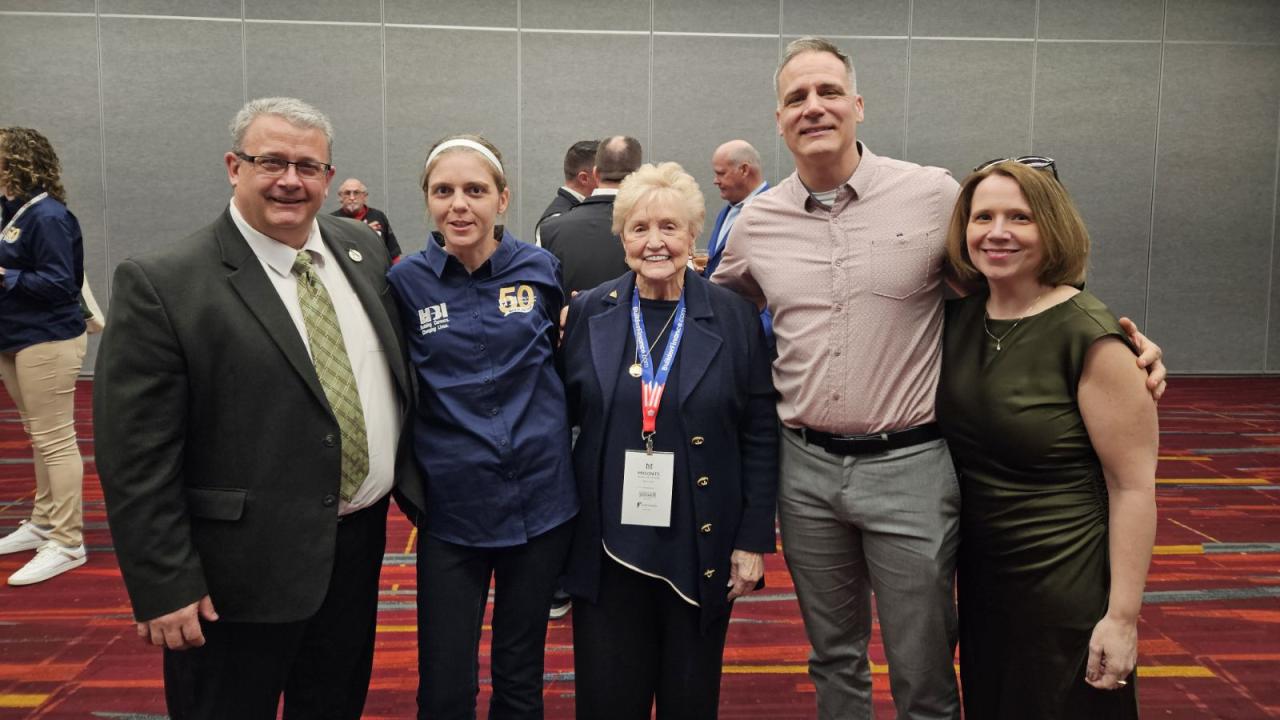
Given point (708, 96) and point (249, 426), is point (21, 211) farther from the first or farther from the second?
point (708, 96)

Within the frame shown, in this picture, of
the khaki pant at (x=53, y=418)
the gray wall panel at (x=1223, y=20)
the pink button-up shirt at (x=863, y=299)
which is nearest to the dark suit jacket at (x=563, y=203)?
the khaki pant at (x=53, y=418)

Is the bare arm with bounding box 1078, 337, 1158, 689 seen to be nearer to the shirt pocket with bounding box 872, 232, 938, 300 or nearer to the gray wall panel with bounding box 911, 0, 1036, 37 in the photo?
the shirt pocket with bounding box 872, 232, 938, 300

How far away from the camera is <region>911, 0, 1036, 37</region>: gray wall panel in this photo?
862 centimetres

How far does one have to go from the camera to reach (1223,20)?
8.84 meters

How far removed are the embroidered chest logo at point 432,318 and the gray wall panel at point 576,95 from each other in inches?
266

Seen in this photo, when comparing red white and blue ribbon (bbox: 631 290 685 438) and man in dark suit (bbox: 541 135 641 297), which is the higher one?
man in dark suit (bbox: 541 135 641 297)

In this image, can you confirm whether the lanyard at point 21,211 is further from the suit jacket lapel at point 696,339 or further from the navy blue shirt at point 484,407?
the suit jacket lapel at point 696,339

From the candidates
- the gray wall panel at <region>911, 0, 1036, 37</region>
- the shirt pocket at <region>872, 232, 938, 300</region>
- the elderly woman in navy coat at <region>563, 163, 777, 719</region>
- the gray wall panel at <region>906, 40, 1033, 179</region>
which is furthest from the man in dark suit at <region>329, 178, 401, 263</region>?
the shirt pocket at <region>872, 232, 938, 300</region>

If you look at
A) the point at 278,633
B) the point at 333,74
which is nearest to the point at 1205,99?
the point at 333,74

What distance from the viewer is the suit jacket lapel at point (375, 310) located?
1.95 m

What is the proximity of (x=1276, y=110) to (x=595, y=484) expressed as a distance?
10.1 meters

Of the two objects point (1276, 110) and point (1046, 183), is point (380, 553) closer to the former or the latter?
point (1046, 183)

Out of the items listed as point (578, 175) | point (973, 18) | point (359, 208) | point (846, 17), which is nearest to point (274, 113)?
point (578, 175)

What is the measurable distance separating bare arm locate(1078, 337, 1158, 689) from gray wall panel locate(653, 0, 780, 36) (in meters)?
7.45
